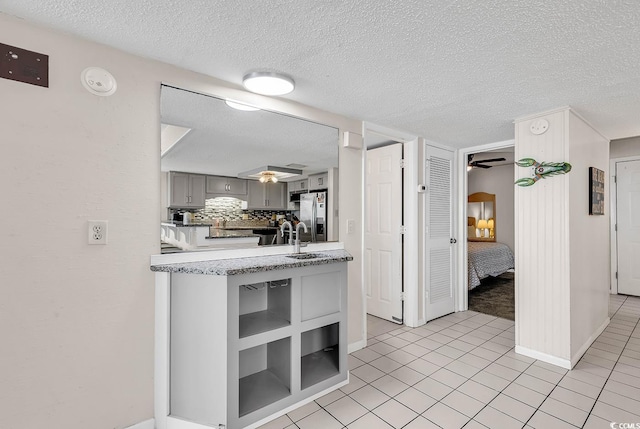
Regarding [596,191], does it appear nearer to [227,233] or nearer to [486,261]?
[486,261]

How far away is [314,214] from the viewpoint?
8.91ft

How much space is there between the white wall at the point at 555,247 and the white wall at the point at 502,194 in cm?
383

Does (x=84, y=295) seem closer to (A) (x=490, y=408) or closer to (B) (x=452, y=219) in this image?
(A) (x=490, y=408)

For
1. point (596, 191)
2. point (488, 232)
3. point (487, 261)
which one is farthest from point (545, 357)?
point (488, 232)

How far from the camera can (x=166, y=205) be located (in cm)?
192

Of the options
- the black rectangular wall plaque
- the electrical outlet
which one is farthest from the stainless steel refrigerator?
the black rectangular wall plaque

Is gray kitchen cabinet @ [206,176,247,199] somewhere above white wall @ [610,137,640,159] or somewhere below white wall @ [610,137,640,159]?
below

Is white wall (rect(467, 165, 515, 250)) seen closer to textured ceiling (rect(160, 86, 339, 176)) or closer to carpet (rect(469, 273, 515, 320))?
carpet (rect(469, 273, 515, 320))

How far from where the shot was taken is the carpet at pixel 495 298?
410cm

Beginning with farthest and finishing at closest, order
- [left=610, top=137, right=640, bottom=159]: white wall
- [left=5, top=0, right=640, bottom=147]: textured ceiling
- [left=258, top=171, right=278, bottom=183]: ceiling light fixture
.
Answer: [left=610, top=137, right=640, bottom=159]: white wall, [left=258, top=171, right=278, bottom=183]: ceiling light fixture, [left=5, top=0, right=640, bottom=147]: textured ceiling

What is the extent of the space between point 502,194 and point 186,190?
22.4 feet

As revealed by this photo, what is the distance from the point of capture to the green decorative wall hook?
8.43 ft

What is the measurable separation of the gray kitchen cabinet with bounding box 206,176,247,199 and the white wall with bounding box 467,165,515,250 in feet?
20.5

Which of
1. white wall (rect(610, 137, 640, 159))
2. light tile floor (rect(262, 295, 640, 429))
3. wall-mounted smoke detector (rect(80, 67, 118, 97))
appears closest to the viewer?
wall-mounted smoke detector (rect(80, 67, 118, 97))
